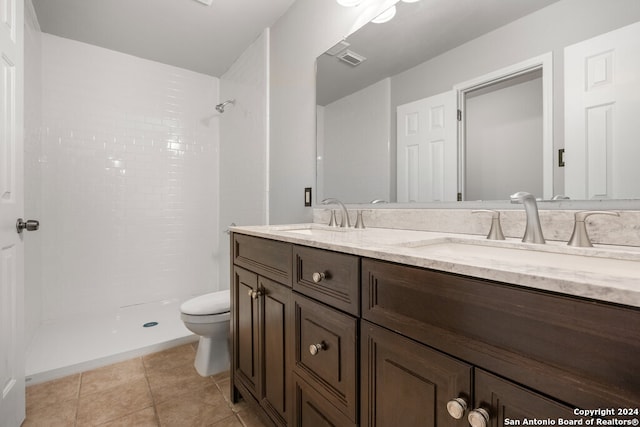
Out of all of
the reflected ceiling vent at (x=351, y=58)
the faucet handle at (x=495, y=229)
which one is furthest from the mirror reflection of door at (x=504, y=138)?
the reflected ceiling vent at (x=351, y=58)

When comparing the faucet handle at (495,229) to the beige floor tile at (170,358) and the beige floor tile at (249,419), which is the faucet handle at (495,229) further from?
the beige floor tile at (170,358)

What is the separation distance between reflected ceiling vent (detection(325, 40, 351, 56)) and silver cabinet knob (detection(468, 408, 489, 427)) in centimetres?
167

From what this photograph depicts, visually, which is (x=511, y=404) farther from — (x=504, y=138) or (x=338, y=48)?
(x=338, y=48)

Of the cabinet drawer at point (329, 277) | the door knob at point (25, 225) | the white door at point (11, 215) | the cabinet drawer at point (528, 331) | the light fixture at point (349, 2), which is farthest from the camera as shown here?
the light fixture at point (349, 2)

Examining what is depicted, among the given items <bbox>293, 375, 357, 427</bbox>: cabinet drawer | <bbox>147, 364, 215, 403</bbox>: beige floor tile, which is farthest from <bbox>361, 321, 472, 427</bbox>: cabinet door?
<bbox>147, 364, 215, 403</bbox>: beige floor tile

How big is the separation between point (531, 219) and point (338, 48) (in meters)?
1.33

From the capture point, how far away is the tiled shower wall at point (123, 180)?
93.8 inches

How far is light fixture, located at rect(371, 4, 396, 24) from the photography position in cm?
139

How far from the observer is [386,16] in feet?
4.64

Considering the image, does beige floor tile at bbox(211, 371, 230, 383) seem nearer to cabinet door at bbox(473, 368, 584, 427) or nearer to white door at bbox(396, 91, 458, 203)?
white door at bbox(396, 91, 458, 203)

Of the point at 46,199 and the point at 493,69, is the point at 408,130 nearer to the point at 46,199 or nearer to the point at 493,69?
the point at 493,69

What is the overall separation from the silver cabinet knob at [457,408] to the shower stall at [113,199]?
207 centimetres

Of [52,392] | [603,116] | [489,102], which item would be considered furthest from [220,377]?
[603,116]

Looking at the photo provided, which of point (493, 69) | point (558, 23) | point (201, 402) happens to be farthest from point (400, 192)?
point (201, 402)
